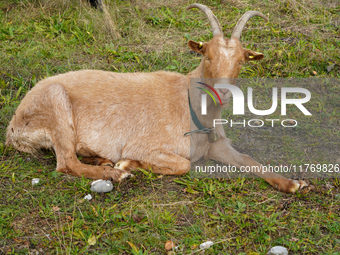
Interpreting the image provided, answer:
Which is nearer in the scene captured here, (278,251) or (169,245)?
(278,251)

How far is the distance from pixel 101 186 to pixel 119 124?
101cm

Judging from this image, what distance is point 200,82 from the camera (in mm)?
4750

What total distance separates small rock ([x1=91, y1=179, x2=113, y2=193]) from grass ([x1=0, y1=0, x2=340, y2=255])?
0.07 meters

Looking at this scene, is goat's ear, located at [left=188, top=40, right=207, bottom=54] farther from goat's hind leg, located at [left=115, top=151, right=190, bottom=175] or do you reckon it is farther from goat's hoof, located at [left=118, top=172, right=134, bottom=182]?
goat's hoof, located at [left=118, top=172, right=134, bottom=182]

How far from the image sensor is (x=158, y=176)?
459 cm

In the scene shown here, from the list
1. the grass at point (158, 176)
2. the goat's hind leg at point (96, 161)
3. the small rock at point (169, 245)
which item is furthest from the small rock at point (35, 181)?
the small rock at point (169, 245)

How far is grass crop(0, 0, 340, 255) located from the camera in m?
3.53

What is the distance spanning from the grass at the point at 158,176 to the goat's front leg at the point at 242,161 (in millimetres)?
103

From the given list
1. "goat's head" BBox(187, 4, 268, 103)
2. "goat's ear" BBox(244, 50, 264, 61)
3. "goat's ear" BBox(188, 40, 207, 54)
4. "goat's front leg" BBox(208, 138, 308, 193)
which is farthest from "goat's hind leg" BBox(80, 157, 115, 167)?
"goat's ear" BBox(244, 50, 264, 61)

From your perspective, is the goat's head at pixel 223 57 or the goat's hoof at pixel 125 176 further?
the goat's hoof at pixel 125 176

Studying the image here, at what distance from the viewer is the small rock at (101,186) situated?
420 cm

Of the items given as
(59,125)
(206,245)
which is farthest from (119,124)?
(206,245)

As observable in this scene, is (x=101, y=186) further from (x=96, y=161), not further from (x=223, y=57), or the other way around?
(x=223, y=57)

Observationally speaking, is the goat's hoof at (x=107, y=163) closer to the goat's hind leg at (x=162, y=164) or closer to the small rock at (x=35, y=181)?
the goat's hind leg at (x=162, y=164)
